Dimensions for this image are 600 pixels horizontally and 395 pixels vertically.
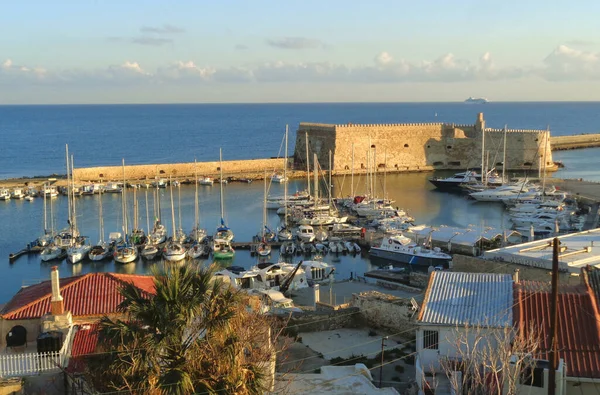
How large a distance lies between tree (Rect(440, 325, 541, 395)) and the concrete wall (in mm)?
4002

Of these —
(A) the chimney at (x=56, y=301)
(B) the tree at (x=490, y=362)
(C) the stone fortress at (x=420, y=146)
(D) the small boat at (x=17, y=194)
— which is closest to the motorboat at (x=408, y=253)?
(B) the tree at (x=490, y=362)

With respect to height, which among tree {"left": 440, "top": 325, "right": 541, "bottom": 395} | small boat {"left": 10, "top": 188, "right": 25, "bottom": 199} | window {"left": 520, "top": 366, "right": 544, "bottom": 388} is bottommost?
small boat {"left": 10, "top": 188, "right": 25, "bottom": 199}

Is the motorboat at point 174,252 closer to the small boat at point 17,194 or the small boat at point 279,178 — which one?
the small boat at point 17,194

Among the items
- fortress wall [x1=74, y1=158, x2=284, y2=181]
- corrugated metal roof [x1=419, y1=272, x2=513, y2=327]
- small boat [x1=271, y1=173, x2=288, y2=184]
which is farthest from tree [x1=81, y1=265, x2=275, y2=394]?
fortress wall [x1=74, y1=158, x2=284, y2=181]

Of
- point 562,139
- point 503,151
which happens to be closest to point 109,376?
point 503,151

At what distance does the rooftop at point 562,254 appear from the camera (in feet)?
53.0

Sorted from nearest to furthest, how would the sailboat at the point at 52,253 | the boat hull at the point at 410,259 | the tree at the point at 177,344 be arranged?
the tree at the point at 177,344, the boat hull at the point at 410,259, the sailboat at the point at 52,253

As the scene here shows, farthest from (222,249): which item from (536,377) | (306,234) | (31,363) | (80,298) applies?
(536,377)

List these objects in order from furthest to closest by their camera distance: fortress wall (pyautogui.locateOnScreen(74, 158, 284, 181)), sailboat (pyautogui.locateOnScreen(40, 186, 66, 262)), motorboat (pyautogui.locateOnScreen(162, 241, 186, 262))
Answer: fortress wall (pyautogui.locateOnScreen(74, 158, 284, 181))
sailboat (pyautogui.locateOnScreen(40, 186, 66, 262))
motorboat (pyautogui.locateOnScreen(162, 241, 186, 262))

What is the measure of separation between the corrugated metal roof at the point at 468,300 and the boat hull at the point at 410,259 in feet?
50.8

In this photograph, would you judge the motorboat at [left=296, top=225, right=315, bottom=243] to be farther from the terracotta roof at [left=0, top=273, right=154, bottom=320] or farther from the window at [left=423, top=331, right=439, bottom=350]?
the window at [left=423, top=331, right=439, bottom=350]

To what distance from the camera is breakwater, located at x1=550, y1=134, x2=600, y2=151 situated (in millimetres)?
79125

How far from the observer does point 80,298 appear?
1087 centimetres

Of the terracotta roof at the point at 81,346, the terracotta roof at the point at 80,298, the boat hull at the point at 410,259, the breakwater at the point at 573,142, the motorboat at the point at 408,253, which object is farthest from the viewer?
the breakwater at the point at 573,142
